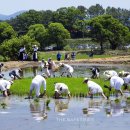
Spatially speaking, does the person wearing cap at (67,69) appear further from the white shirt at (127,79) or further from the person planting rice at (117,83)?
the person planting rice at (117,83)

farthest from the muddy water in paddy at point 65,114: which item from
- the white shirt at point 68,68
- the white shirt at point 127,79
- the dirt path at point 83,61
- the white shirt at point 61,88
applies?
the dirt path at point 83,61

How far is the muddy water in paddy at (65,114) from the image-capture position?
67.5ft

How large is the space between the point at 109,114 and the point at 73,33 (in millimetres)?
114828

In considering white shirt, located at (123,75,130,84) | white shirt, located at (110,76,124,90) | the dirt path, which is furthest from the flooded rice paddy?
the dirt path

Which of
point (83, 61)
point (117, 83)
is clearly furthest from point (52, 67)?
point (83, 61)

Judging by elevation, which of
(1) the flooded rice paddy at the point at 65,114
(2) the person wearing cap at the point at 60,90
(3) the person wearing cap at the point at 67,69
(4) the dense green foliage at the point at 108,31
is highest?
(4) the dense green foliage at the point at 108,31

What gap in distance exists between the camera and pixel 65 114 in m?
23.5

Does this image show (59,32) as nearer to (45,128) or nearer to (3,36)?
(3,36)

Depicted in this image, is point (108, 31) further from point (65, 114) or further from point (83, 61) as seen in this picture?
point (65, 114)

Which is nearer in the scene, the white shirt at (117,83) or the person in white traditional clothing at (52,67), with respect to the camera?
the white shirt at (117,83)

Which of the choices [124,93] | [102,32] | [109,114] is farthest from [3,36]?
[109,114]

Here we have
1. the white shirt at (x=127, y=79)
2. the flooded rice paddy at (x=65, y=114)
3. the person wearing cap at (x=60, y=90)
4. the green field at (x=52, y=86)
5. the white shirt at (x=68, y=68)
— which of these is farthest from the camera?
the white shirt at (x=68, y=68)

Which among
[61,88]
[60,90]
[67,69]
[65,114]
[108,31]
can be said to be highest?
Result: [108,31]

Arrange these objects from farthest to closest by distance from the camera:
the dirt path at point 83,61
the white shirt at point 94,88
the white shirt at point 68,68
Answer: the dirt path at point 83,61 < the white shirt at point 68,68 < the white shirt at point 94,88
